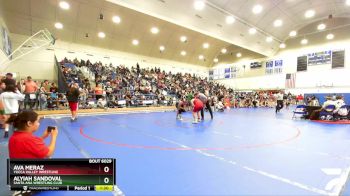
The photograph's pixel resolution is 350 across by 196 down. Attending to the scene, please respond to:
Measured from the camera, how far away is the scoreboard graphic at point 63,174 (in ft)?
5.99

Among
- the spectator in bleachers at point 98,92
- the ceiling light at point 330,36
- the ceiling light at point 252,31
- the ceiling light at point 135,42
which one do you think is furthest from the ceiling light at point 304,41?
the spectator in bleachers at point 98,92

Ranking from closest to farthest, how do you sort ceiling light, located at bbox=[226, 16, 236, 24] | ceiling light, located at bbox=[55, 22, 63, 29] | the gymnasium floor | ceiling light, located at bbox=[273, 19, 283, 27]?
the gymnasium floor, ceiling light, located at bbox=[226, 16, 236, 24], ceiling light, located at bbox=[55, 22, 63, 29], ceiling light, located at bbox=[273, 19, 283, 27]

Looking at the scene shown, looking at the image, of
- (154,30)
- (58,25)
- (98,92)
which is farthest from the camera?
(154,30)

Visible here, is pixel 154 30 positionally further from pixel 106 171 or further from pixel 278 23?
pixel 106 171

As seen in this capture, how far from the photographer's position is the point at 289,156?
4.03 metres

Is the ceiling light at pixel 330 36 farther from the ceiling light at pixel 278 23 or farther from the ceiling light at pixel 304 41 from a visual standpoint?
the ceiling light at pixel 278 23

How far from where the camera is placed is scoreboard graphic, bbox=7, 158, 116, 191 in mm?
1827

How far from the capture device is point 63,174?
1.87m

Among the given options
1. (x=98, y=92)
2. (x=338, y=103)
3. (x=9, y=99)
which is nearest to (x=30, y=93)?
(x=98, y=92)

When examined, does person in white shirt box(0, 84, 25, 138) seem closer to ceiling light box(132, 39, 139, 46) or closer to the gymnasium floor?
the gymnasium floor

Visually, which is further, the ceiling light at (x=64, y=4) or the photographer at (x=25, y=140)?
the ceiling light at (x=64, y=4)

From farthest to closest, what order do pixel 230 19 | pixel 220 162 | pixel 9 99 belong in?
1. pixel 230 19
2. pixel 9 99
3. pixel 220 162

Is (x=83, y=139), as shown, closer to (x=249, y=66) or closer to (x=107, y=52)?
(x=107, y=52)

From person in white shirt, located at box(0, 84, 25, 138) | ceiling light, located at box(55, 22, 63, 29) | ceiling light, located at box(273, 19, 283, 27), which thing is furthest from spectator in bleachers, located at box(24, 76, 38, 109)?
ceiling light, located at box(273, 19, 283, 27)
